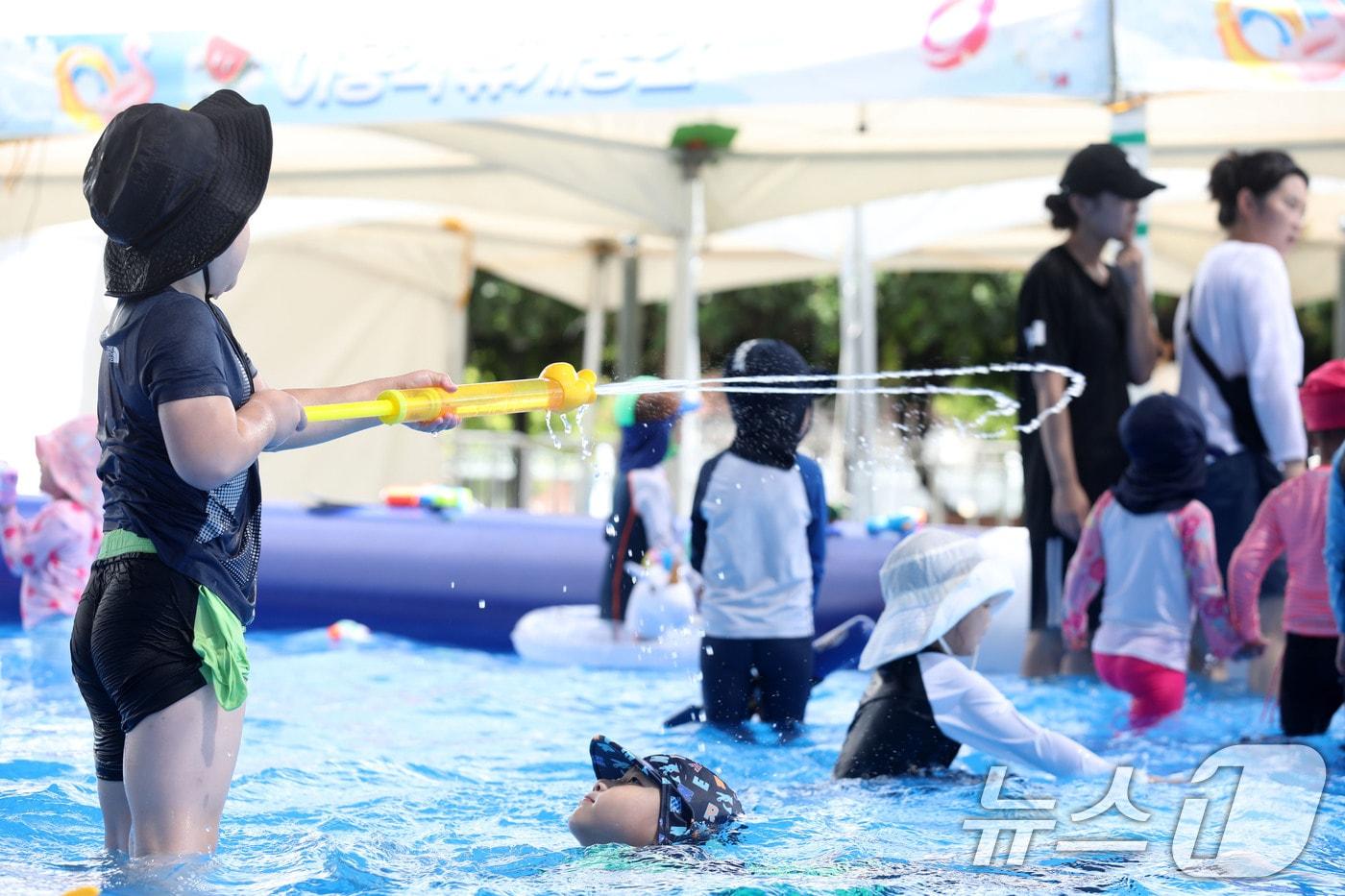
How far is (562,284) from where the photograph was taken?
12.9 meters

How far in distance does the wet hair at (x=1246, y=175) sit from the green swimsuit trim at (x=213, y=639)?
3706 mm

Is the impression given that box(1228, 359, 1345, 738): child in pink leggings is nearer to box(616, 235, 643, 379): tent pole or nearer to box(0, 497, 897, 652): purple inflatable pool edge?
box(0, 497, 897, 652): purple inflatable pool edge

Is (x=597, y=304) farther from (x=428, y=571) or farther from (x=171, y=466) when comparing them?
(x=171, y=466)

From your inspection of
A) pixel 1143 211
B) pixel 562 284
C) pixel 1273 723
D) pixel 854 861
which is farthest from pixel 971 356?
pixel 854 861

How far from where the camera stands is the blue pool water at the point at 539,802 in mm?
2674

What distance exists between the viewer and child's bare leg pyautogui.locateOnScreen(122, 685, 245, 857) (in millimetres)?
2217

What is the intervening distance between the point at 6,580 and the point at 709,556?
406 centimetres

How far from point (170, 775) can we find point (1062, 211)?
11.9 ft

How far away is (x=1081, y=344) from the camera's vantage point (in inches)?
193

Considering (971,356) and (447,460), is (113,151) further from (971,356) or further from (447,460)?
(971,356)

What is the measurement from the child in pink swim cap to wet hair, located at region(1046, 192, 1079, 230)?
11.0 ft

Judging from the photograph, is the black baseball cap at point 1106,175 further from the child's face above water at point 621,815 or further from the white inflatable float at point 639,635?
the child's face above water at point 621,815

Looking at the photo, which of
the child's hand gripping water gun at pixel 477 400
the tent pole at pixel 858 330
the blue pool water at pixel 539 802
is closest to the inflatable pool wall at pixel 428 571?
the blue pool water at pixel 539 802

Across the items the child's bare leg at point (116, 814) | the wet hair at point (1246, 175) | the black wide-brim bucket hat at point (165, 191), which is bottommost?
the child's bare leg at point (116, 814)
